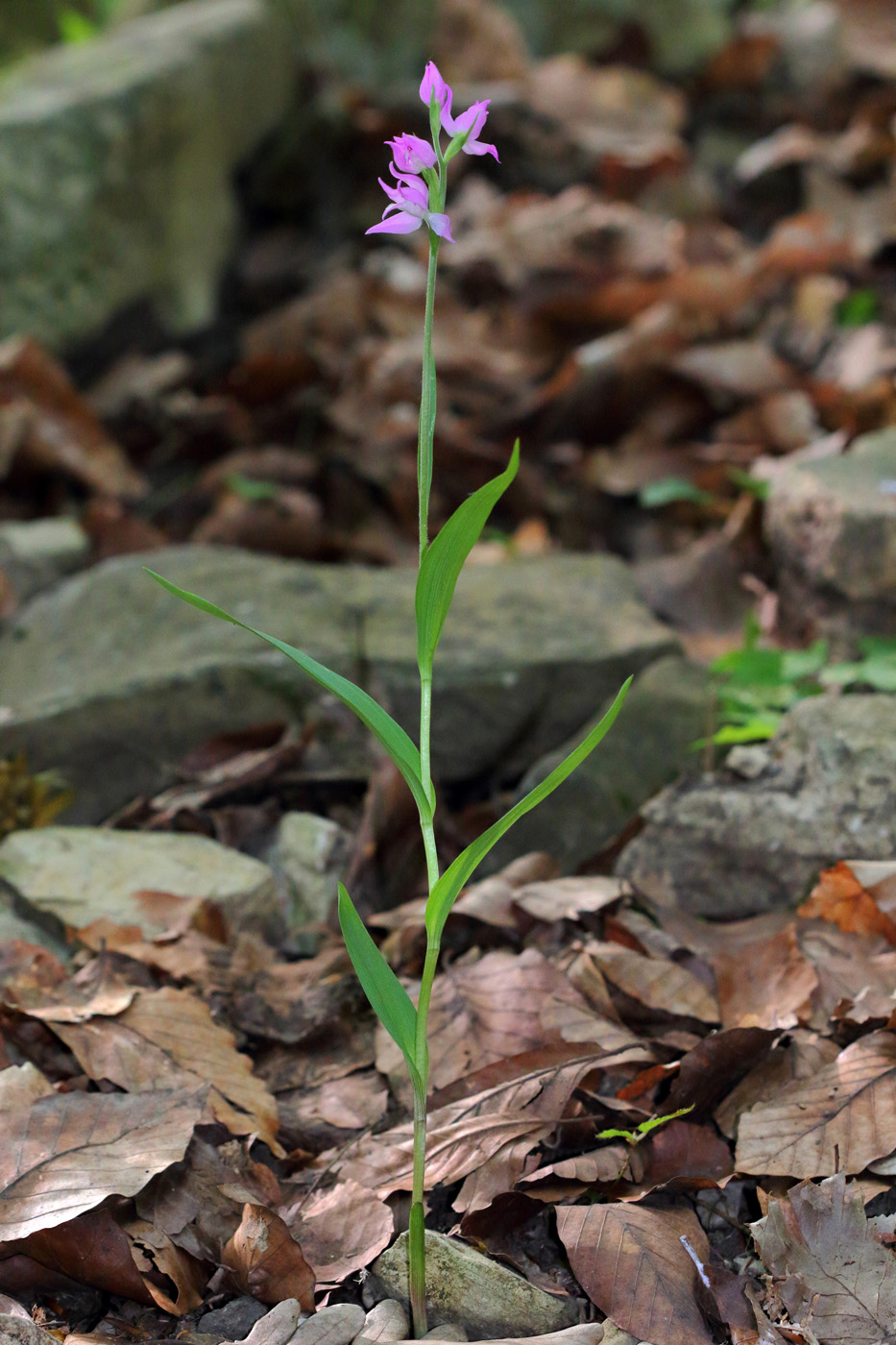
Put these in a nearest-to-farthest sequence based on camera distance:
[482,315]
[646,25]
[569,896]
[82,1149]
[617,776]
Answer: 1. [82,1149]
2. [569,896]
3. [617,776]
4. [482,315]
5. [646,25]

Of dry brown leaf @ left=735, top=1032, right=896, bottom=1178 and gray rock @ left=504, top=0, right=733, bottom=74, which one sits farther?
gray rock @ left=504, top=0, right=733, bottom=74

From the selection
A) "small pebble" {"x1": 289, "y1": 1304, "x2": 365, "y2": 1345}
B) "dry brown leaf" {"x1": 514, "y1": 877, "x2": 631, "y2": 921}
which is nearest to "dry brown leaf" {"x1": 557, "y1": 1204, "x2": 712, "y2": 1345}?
"small pebble" {"x1": 289, "y1": 1304, "x2": 365, "y2": 1345}

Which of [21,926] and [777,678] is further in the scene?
[777,678]

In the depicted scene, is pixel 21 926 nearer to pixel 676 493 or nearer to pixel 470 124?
pixel 470 124

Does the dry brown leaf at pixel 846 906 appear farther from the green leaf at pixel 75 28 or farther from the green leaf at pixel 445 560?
the green leaf at pixel 75 28

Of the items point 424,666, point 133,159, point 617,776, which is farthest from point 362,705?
point 133,159

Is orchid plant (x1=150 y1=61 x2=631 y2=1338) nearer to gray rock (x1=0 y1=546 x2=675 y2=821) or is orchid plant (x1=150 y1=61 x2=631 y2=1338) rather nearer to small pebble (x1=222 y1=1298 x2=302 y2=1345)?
small pebble (x1=222 y1=1298 x2=302 y2=1345)

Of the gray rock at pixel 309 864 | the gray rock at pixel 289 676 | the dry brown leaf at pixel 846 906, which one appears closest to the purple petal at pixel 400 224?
the dry brown leaf at pixel 846 906
